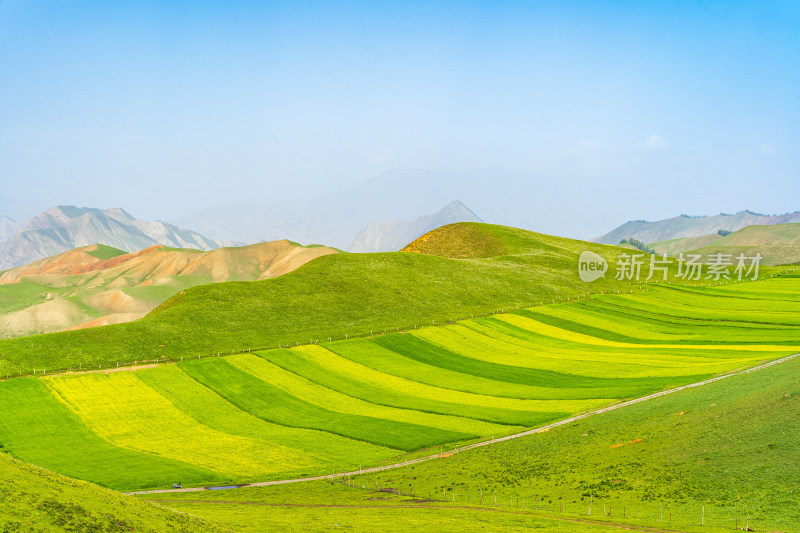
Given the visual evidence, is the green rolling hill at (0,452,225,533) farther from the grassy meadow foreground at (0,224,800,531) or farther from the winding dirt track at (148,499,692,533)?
the winding dirt track at (148,499,692,533)

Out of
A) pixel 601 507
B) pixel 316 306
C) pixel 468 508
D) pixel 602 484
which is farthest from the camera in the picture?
pixel 316 306

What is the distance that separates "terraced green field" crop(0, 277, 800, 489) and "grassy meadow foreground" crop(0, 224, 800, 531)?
1.26 feet

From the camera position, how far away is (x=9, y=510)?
93.0 ft

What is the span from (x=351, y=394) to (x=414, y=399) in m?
8.89

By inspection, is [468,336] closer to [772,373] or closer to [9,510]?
[772,373]

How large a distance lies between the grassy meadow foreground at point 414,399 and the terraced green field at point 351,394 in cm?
38

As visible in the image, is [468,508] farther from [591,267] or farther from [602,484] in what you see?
[591,267]

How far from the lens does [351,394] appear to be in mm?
86938

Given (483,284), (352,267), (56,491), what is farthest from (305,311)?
(56,491)

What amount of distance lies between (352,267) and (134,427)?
87264mm

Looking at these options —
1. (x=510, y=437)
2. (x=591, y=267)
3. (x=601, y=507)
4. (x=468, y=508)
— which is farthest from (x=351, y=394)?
(x=591, y=267)

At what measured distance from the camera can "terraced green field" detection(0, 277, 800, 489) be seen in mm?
65562

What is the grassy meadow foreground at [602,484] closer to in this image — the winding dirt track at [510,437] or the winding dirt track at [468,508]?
the winding dirt track at [468,508]

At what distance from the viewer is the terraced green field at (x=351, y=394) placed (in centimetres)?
6556
